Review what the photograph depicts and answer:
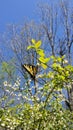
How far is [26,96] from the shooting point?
6.15m

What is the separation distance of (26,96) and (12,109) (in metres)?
0.72

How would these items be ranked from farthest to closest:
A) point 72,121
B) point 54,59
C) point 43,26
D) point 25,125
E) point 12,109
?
1. point 43,26
2. point 72,121
3. point 12,109
4. point 25,125
5. point 54,59

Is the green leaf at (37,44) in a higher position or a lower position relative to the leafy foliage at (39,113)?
higher

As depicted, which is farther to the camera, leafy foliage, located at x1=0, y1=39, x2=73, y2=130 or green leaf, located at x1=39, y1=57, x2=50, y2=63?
leafy foliage, located at x1=0, y1=39, x2=73, y2=130

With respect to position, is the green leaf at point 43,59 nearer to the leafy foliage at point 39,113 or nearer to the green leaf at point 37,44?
the green leaf at point 37,44

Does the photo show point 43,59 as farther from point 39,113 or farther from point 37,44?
point 39,113

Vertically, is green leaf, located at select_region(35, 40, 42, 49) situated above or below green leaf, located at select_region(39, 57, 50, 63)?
above

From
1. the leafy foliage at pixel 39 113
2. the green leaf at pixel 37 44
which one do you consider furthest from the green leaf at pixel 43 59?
the leafy foliage at pixel 39 113

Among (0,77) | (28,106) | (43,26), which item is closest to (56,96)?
(28,106)

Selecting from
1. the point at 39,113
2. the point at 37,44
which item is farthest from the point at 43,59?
the point at 39,113

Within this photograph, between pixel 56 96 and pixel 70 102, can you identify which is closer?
pixel 56 96

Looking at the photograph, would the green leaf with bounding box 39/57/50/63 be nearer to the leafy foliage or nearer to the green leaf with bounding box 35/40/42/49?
the green leaf with bounding box 35/40/42/49

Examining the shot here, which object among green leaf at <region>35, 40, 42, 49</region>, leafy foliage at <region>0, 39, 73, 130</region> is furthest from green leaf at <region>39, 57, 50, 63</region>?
leafy foliage at <region>0, 39, 73, 130</region>

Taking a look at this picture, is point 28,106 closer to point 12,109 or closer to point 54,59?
point 12,109
